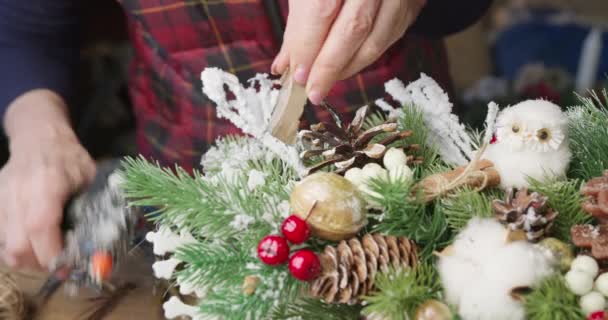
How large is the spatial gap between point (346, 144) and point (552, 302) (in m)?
0.17

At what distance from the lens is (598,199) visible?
0.37 meters

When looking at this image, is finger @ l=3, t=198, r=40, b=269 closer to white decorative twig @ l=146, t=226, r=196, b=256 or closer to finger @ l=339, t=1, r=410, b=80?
white decorative twig @ l=146, t=226, r=196, b=256

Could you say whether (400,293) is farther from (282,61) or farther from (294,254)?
(282,61)

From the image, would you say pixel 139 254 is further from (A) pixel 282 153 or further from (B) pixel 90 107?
(B) pixel 90 107

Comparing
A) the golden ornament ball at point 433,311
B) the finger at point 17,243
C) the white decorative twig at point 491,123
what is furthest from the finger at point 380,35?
the finger at point 17,243

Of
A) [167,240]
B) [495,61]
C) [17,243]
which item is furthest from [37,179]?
[495,61]

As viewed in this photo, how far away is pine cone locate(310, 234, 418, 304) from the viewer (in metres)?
0.37

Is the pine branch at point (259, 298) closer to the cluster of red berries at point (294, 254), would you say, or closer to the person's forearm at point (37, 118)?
the cluster of red berries at point (294, 254)

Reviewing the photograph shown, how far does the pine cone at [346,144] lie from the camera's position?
1.43 ft

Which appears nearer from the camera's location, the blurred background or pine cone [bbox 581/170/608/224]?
pine cone [bbox 581/170/608/224]

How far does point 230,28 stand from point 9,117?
294 mm

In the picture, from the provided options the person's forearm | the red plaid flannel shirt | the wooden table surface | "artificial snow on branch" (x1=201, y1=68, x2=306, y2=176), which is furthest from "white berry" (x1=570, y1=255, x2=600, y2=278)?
the person's forearm

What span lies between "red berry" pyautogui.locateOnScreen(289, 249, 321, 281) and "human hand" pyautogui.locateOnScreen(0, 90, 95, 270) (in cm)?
29

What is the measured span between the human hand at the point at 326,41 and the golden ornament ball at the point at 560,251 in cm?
18
